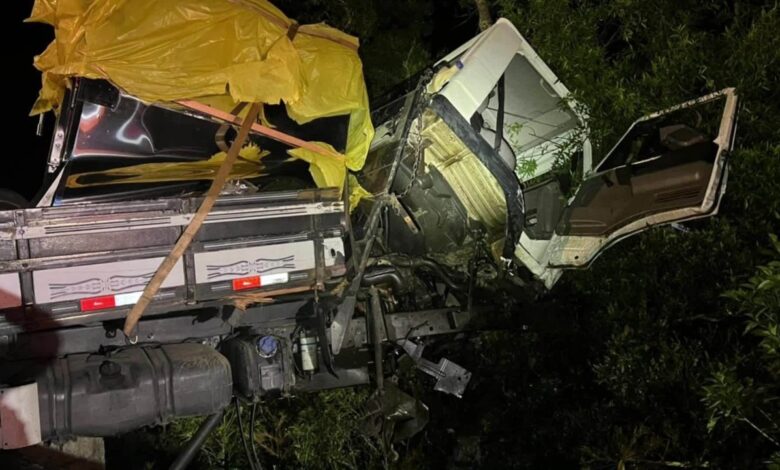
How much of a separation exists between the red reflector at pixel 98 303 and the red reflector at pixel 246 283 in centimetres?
60

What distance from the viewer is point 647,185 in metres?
4.35

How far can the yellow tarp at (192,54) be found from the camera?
3.04m

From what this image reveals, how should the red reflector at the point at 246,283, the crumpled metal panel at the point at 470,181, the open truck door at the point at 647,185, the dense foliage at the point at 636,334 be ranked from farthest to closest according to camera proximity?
the crumpled metal panel at the point at 470,181, the open truck door at the point at 647,185, the dense foliage at the point at 636,334, the red reflector at the point at 246,283

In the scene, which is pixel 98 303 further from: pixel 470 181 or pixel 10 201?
pixel 470 181

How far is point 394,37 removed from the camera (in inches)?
293

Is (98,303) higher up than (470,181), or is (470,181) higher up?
(470,181)

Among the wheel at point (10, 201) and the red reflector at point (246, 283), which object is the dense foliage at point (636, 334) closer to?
the red reflector at point (246, 283)

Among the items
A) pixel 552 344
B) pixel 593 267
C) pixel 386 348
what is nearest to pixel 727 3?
pixel 593 267

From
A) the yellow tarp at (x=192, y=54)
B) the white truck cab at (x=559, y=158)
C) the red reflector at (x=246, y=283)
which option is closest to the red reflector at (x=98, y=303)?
the red reflector at (x=246, y=283)

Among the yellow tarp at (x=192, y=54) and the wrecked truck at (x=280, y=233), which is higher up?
the yellow tarp at (x=192, y=54)

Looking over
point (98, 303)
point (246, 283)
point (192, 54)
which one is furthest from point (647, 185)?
point (98, 303)

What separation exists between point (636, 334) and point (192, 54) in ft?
11.1

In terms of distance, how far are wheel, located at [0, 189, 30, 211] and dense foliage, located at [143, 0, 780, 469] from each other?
2.77 m

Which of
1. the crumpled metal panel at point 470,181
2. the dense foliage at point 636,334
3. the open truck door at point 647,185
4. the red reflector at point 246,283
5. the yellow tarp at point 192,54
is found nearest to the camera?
the yellow tarp at point 192,54
